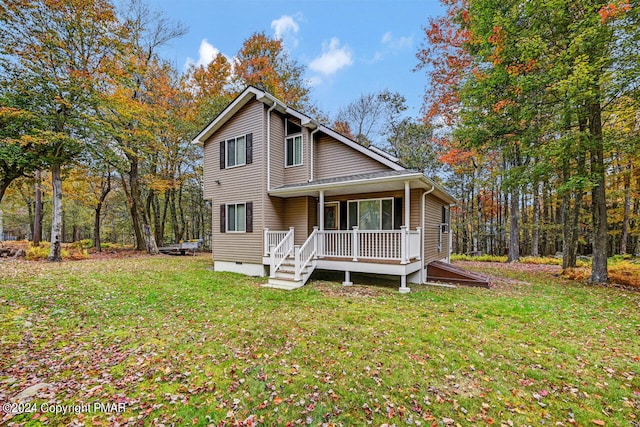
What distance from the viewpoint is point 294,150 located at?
1159 centimetres

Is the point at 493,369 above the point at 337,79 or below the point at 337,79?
below

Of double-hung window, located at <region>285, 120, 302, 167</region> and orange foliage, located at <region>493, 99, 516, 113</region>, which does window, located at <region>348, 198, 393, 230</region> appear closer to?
double-hung window, located at <region>285, 120, 302, 167</region>

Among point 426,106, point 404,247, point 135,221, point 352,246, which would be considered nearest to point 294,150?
point 352,246

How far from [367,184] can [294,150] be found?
422 cm

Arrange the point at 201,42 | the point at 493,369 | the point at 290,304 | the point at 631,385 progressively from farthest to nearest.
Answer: the point at 201,42 < the point at 290,304 < the point at 493,369 < the point at 631,385

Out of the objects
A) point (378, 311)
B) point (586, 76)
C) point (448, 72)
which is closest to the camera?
point (378, 311)

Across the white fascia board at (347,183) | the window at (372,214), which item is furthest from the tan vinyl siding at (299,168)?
the window at (372,214)

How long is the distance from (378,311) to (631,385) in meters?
3.88

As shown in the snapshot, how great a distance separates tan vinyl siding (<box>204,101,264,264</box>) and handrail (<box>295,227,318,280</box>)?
2.16 meters

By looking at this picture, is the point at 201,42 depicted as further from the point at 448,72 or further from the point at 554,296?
the point at 554,296

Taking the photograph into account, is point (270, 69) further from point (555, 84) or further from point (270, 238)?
point (555, 84)

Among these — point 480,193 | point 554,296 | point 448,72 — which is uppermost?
point 448,72

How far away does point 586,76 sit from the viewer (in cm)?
742

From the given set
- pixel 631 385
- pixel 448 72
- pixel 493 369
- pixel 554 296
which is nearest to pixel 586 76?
pixel 554 296
